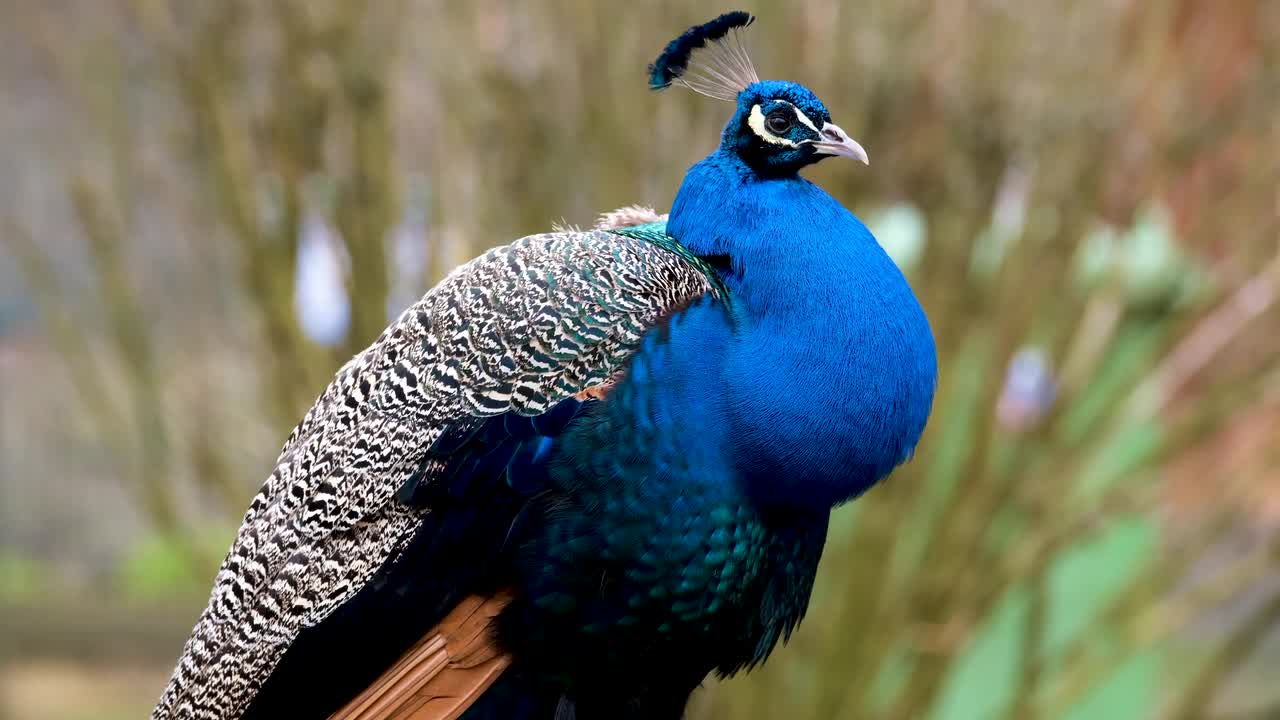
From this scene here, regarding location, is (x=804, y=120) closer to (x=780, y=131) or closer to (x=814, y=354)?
(x=780, y=131)

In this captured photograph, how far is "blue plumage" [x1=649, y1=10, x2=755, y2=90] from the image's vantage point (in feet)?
5.98

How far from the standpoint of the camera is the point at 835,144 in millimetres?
1758

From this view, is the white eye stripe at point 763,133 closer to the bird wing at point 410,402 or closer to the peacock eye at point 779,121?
the peacock eye at point 779,121

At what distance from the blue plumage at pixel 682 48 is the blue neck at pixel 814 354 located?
0.20m

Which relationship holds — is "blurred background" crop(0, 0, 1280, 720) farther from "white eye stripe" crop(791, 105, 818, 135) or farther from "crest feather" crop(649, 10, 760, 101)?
"white eye stripe" crop(791, 105, 818, 135)

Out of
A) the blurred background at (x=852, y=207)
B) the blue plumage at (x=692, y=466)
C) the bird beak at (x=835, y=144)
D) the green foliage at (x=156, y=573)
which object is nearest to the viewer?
the blue plumage at (x=692, y=466)

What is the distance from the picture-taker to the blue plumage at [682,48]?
1823 millimetres

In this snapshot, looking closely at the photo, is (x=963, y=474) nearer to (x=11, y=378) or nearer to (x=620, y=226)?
(x=620, y=226)

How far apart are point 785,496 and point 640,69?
1.75m

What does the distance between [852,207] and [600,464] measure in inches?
75.7

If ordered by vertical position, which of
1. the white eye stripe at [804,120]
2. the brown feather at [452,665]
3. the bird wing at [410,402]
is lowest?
the brown feather at [452,665]

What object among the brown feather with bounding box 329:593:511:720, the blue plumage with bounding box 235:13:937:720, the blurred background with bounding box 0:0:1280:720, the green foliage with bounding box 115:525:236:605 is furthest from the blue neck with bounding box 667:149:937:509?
the green foliage with bounding box 115:525:236:605

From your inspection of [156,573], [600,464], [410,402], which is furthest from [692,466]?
[156,573]

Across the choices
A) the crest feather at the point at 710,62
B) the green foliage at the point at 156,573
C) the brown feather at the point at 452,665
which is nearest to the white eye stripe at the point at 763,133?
the crest feather at the point at 710,62
